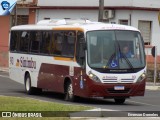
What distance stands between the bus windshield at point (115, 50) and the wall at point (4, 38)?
26937 mm

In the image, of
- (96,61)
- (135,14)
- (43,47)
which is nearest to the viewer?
(96,61)

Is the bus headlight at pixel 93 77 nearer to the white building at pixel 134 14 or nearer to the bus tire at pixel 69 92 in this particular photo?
the bus tire at pixel 69 92

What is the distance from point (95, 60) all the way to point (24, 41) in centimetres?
632

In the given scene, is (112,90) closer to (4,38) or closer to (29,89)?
(29,89)

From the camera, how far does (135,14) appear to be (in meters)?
40.4

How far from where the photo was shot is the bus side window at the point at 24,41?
89.7 feet

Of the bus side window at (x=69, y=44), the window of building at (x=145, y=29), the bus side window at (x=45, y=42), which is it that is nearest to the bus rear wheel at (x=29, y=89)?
the bus side window at (x=45, y=42)

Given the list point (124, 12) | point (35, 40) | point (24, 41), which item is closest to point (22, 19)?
point (124, 12)

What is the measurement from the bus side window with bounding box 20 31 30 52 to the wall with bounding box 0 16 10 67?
69.2ft

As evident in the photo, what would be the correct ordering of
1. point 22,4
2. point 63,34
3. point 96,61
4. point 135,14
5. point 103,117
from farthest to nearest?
point 22,4, point 135,14, point 63,34, point 96,61, point 103,117

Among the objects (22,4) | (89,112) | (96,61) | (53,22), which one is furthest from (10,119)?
(22,4)

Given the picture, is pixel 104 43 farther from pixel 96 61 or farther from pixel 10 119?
pixel 10 119

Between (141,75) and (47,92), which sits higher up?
(141,75)

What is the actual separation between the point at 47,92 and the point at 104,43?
273 inches
